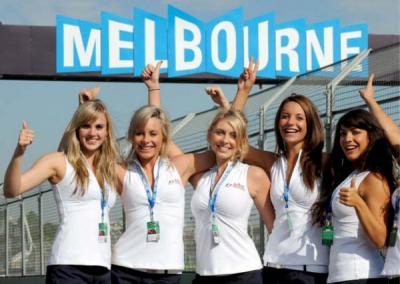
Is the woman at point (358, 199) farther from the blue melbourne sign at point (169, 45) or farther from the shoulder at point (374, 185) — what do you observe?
the blue melbourne sign at point (169, 45)

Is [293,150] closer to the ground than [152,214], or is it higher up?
higher up

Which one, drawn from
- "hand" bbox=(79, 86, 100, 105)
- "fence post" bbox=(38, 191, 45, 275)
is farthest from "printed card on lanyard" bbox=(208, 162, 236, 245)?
"fence post" bbox=(38, 191, 45, 275)

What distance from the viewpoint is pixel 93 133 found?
22.6ft

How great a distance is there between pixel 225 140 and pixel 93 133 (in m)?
0.89

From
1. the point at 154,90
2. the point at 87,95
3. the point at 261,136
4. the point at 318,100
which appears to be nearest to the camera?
the point at 87,95

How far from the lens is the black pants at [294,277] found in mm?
7004

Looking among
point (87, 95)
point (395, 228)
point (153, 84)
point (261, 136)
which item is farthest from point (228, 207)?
point (261, 136)

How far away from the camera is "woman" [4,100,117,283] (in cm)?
666

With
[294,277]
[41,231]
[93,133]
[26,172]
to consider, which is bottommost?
[41,231]

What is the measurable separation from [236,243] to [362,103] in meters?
2.33

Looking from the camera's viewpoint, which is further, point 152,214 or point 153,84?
point 153,84

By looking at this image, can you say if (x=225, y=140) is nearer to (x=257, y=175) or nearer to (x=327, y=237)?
(x=257, y=175)

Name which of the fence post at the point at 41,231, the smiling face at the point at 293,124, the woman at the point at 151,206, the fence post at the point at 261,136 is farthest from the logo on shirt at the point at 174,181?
the fence post at the point at 41,231

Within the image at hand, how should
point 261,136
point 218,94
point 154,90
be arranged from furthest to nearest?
point 261,136 → point 218,94 → point 154,90
